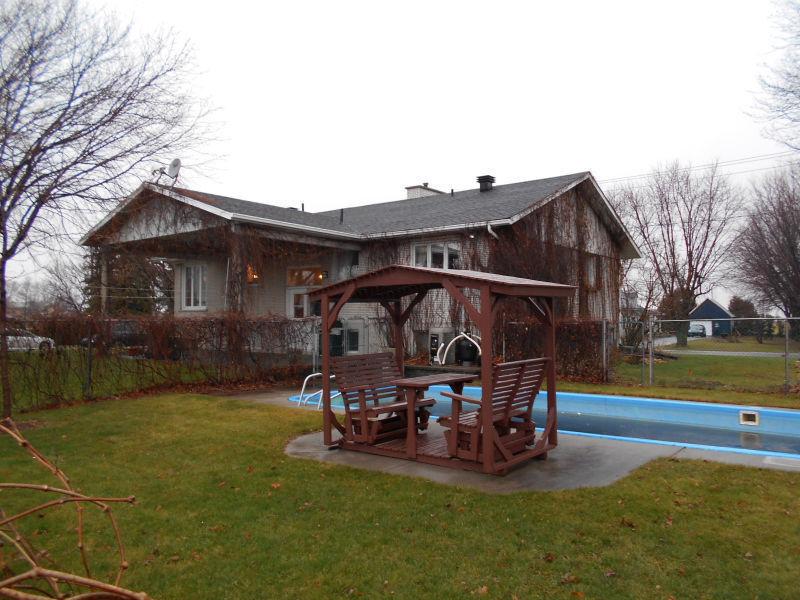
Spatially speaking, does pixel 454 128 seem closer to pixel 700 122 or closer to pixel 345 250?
pixel 345 250

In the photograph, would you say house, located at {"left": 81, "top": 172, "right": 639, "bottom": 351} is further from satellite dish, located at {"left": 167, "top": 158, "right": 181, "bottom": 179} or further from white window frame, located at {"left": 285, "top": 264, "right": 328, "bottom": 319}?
satellite dish, located at {"left": 167, "top": 158, "right": 181, "bottom": 179}

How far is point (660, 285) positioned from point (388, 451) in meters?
26.9

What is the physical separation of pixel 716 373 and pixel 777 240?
49.6 ft

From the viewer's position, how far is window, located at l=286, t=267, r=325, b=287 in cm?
1970

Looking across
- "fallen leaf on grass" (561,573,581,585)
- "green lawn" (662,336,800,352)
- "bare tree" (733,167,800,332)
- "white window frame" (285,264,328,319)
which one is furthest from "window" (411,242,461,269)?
"bare tree" (733,167,800,332)

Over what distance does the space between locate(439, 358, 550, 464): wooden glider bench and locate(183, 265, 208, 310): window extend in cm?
1720

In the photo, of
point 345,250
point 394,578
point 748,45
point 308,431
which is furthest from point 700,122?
point 394,578

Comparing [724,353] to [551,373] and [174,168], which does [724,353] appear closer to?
[551,373]

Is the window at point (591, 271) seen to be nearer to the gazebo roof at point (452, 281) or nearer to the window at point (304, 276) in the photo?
the window at point (304, 276)

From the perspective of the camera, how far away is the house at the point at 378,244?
51.4 feet

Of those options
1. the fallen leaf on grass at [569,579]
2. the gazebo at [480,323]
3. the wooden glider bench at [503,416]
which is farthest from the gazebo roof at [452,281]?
the fallen leaf on grass at [569,579]

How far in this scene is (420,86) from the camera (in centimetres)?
1677

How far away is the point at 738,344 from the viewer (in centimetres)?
1524

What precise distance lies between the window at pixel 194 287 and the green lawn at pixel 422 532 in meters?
15.6
